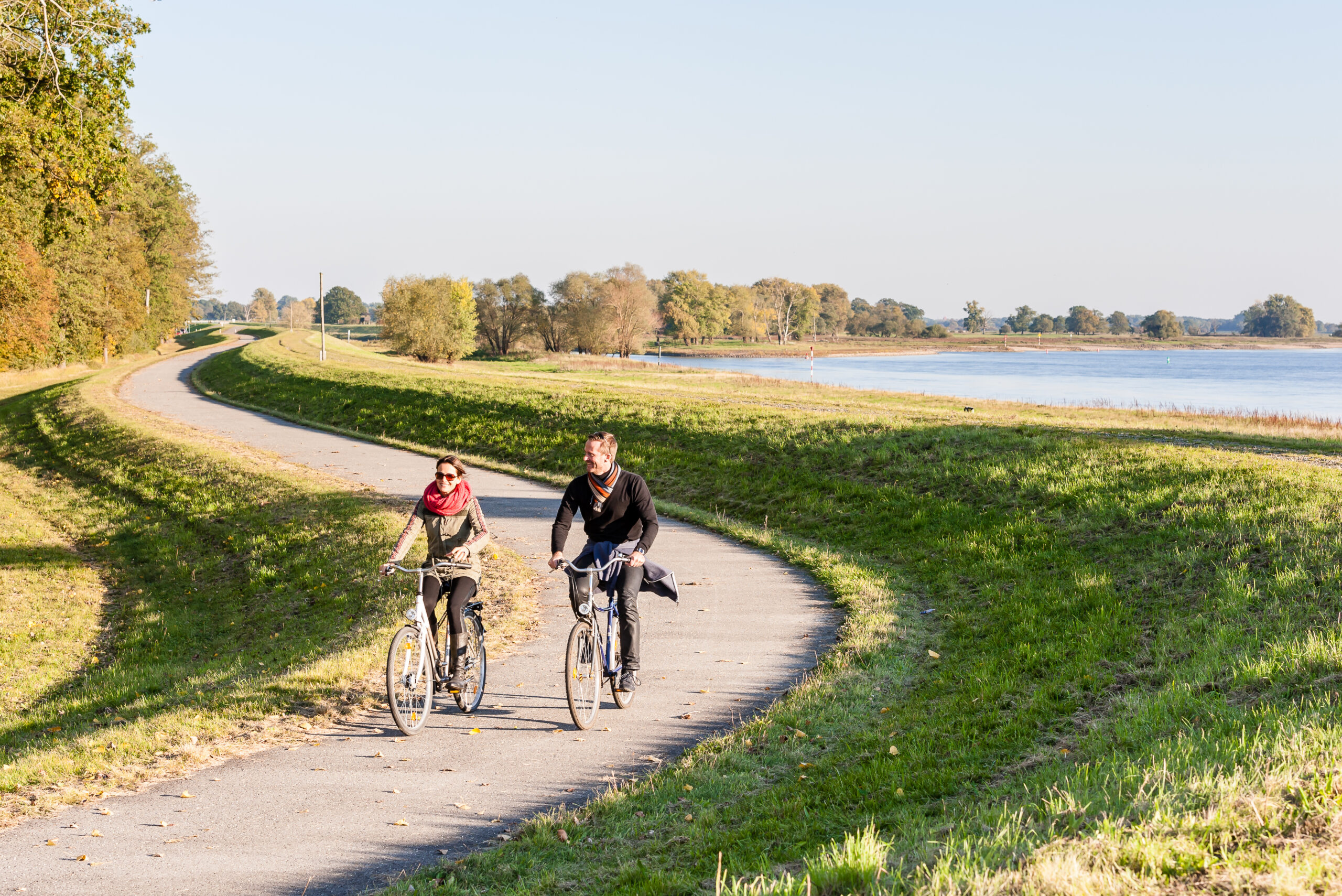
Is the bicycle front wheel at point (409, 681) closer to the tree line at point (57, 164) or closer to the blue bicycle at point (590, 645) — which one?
the blue bicycle at point (590, 645)

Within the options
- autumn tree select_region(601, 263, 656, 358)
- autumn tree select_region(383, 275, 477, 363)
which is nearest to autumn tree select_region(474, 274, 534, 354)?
autumn tree select_region(601, 263, 656, 358)

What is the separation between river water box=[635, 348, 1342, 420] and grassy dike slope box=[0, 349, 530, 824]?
3741 centimetres

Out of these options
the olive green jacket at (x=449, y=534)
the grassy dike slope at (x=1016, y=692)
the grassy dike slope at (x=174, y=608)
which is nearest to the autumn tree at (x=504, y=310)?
the grassy dike slope at (x=174, y=608)

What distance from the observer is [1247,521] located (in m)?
11.8

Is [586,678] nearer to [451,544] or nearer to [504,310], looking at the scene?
[451,544]

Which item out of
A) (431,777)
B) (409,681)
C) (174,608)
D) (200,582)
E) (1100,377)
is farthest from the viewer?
(1100,377)

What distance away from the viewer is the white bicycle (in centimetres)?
743

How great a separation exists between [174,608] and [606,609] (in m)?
10.7

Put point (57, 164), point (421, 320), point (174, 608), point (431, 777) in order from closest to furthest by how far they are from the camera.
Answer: point (431, 777) → point (174, 608) → point (57, 164) → point (421, 320)

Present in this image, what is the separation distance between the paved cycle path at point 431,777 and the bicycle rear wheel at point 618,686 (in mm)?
87

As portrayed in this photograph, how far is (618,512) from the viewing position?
7949 mm

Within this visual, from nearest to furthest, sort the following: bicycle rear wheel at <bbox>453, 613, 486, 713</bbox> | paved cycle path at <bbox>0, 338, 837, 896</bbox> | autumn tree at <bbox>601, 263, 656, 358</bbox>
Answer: paved cycle path at <bbox>0, 338, 837, 896</bbox> < bicycle rear wheel at <bbox>453, 613, 486, 713</bbox> < autumn tree at <bbox>601, 263, 656, 358</bbox>

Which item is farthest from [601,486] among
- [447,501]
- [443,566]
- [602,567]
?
[443,566]

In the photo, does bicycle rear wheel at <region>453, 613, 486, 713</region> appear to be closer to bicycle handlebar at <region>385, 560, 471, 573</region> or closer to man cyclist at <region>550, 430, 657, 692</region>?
bicycle handlebar at <region>385, 560, 471, 573</region>
